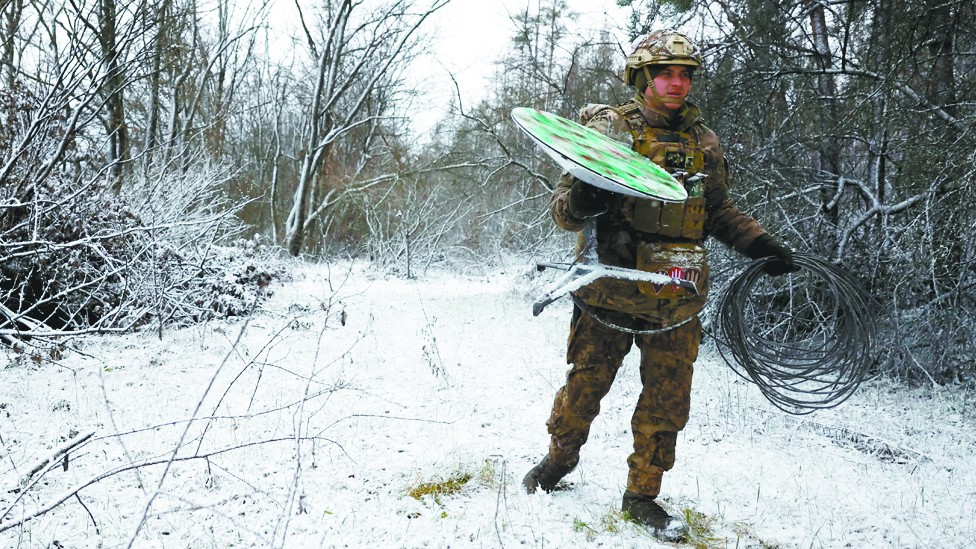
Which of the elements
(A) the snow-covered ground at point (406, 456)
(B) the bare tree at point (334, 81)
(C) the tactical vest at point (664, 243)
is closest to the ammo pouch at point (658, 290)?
(C) the tactical vest at point (664, 243)

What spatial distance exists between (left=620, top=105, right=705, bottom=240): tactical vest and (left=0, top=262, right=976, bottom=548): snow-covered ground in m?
1.20

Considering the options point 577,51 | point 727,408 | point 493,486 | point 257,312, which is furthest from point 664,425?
point 577,51

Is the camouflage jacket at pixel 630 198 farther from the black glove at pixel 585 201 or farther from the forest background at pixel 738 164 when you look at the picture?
the forest background at pixel 738 164

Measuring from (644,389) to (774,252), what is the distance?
0.79 meters

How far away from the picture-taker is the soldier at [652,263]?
97.7 inches

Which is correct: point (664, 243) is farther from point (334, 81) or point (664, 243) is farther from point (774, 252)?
point (334, 81)

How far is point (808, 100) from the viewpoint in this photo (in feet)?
18.1

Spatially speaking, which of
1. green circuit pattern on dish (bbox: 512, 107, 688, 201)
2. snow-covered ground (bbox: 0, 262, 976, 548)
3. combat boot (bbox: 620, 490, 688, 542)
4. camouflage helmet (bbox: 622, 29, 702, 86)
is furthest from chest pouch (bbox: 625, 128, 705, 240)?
snow-covered ground (bbox: 0, 262, 976, 548)

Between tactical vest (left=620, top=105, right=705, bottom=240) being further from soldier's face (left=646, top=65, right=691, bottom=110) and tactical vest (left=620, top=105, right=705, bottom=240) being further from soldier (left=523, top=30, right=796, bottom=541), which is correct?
soldier's face (left=646, top=65, right=691, bottom=110)

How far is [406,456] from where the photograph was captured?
3.31m

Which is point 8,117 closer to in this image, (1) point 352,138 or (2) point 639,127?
(2) point 639,127

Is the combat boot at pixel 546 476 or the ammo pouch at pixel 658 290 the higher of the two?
the ammo pouch at pixel 658 290

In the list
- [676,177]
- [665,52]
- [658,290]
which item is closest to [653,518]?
[658,290]

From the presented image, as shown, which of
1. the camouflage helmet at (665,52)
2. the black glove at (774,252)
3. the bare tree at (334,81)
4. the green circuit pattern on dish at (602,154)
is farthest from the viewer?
the bare tree at (334,81)
